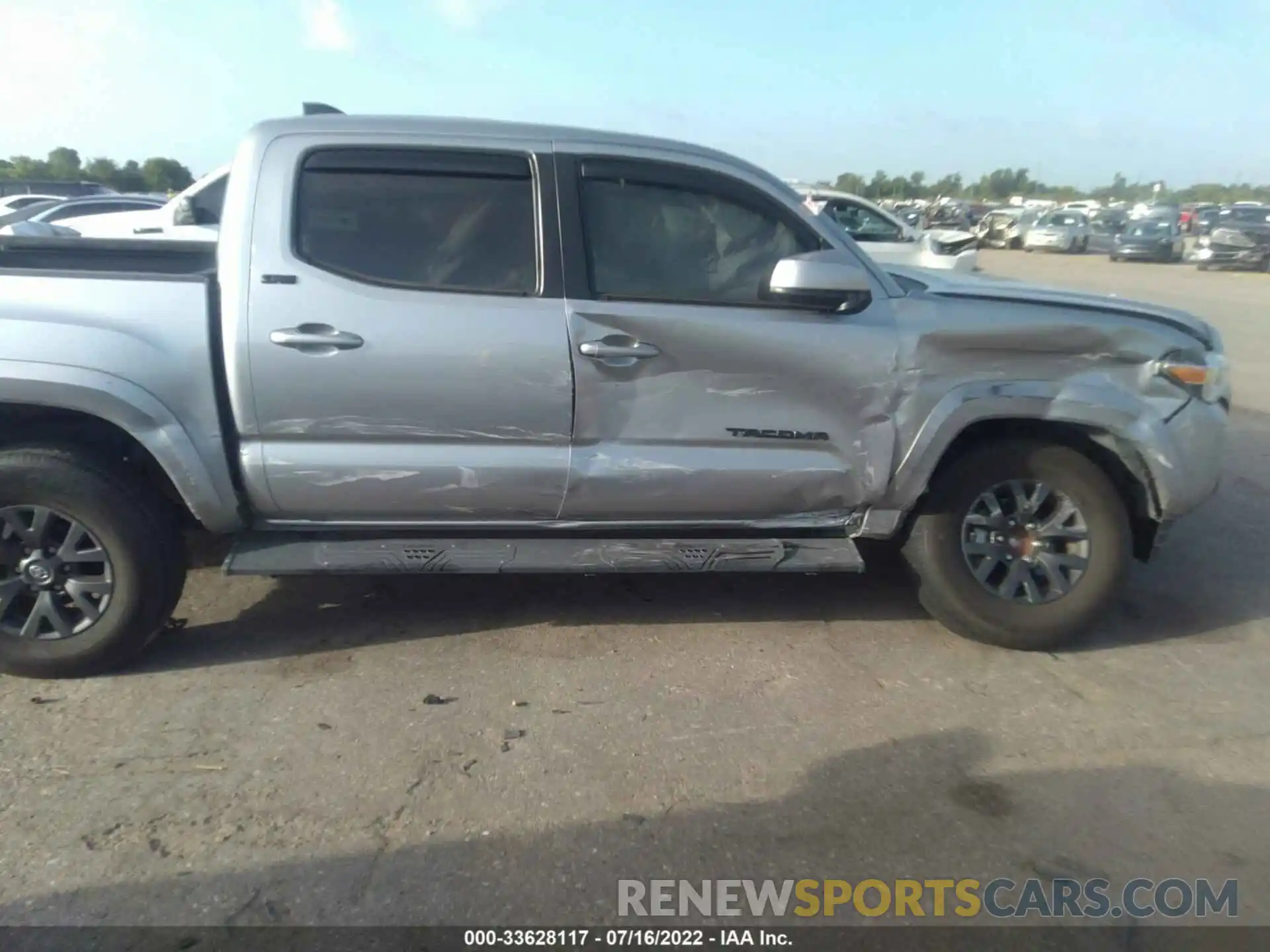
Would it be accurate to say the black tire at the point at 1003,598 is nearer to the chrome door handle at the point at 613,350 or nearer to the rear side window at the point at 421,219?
the chrome door handle at the point at 613,350

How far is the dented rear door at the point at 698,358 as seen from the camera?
3.62 m

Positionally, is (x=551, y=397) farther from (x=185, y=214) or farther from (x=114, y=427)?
(x=185, y=214)

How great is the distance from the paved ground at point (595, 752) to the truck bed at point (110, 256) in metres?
1.46

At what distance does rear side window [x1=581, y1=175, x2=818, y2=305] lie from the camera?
3.66 m

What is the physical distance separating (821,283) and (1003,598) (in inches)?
61.3

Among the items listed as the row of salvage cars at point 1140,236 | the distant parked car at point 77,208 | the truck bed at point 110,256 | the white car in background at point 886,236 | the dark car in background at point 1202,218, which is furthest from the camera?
the dark car in background at point 1202,218

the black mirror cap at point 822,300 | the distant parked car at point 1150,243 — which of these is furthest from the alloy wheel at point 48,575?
the distant parked car at point 1150,243

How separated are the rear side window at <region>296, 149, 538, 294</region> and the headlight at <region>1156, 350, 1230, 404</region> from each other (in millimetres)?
2582

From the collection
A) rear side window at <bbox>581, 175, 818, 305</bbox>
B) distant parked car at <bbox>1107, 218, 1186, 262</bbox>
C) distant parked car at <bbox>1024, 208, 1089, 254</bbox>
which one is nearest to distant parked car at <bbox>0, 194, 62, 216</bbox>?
rear side window at <bbox>581, 175, 818, 305</bbox>

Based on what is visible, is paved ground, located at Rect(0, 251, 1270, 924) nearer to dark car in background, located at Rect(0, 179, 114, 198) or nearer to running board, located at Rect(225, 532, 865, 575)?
running board, located at Rect(225, 532, 865, 575)

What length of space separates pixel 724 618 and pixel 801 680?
0.60m

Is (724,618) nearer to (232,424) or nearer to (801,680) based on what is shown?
(801,680)

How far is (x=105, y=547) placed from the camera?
137 inches

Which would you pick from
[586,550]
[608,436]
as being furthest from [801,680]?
[608,436]
